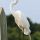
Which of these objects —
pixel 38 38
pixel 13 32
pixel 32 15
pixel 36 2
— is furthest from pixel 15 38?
pixel 36 2

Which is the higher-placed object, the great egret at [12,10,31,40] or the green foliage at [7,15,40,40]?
the great egret at [12,10,31,40]

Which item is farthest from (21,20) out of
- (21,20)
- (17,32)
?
(17,32)

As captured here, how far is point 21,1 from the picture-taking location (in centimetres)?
147

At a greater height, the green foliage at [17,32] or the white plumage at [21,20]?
the white plumage at [21,20]

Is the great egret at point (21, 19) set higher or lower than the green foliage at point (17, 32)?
higher

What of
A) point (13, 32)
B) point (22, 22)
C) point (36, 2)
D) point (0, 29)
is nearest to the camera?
point (0, 29)

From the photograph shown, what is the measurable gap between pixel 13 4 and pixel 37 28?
0.36 metres

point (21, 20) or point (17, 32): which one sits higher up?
point (21, 20)

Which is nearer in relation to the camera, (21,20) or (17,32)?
(21,20)

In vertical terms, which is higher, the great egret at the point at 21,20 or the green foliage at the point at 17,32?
the great egret at the point at 21,20

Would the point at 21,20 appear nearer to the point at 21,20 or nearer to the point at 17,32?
the point at 21,20

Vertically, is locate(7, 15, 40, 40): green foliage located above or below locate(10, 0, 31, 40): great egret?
below

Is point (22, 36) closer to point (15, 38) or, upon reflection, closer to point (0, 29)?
point (15, 38)

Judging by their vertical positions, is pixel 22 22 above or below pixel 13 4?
below
